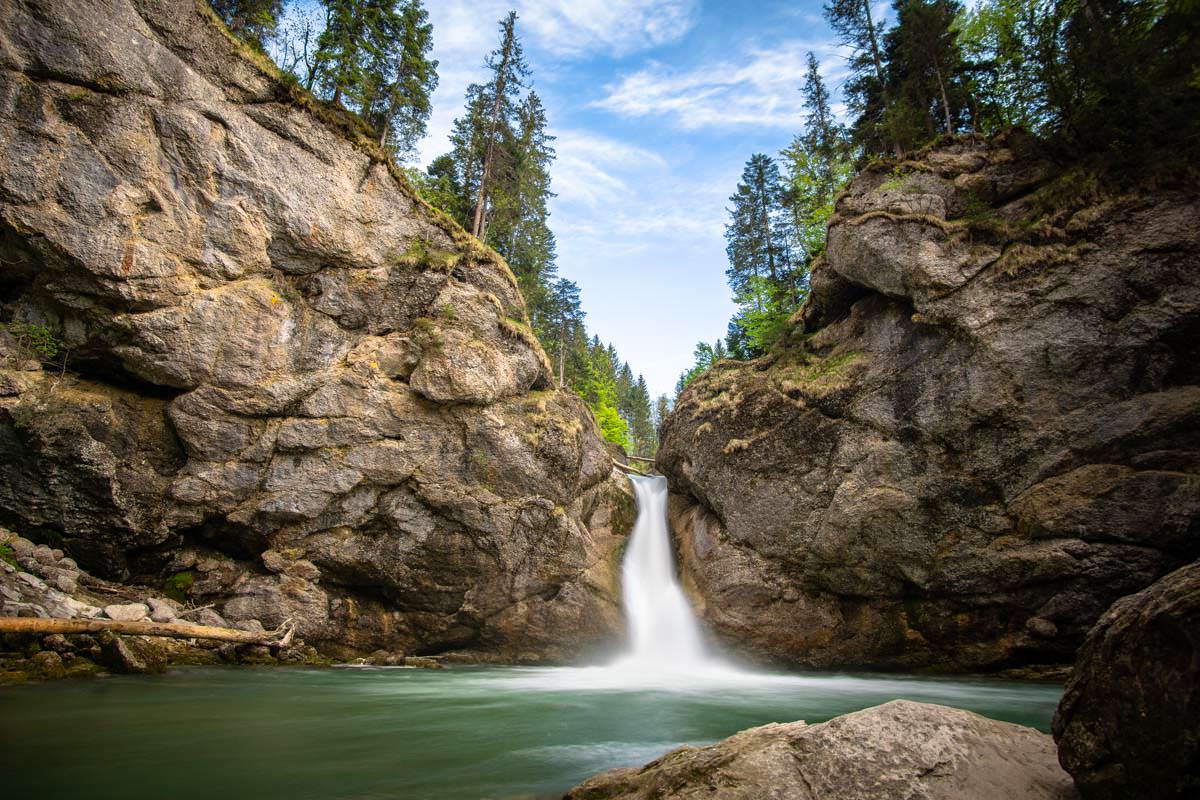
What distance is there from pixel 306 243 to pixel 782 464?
561 inches

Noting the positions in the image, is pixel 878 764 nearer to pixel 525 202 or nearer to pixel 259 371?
pixel 259 371

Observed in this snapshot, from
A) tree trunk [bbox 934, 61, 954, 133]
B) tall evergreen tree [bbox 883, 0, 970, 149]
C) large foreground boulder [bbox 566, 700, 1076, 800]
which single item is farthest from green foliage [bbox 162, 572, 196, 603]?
tree trunk [bbox 934, 61, 954, 133]

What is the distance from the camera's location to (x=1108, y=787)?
107 inches

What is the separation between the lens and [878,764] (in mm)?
3174

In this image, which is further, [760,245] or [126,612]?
[760,245]

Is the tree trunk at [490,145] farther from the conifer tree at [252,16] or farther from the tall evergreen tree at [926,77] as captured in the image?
the tall evergreen tree at [926,77]

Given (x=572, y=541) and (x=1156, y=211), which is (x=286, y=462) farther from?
(x=1156, y=211)

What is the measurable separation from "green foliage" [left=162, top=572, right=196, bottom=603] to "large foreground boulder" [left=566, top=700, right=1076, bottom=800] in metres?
13.0

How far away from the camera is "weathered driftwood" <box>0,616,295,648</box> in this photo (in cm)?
777

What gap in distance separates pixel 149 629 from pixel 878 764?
1209 cm

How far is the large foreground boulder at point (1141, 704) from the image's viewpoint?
2.49 metres

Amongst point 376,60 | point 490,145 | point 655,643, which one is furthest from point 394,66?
point 655,643

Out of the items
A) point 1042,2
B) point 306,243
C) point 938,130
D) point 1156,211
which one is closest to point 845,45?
point 938,130

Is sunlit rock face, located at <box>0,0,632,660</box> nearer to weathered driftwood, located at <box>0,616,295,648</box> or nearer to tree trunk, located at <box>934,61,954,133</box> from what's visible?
weathered driftwood, located at <box>0,616,295,648</box>
